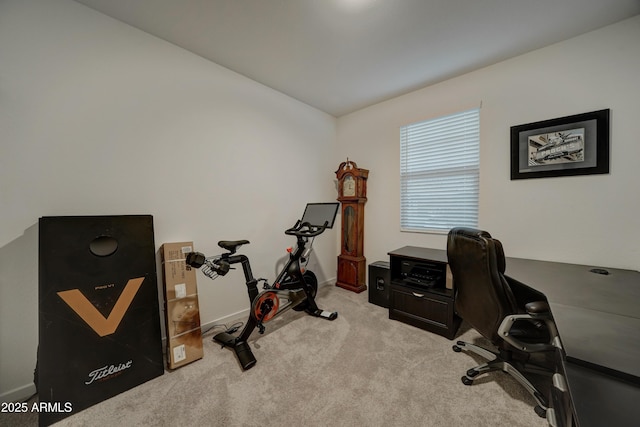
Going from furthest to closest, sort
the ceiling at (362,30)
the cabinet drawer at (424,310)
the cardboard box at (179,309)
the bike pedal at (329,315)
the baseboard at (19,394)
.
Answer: the bike pedal at (329,315) → the cabinet drawer at (424,310) → the cardboard box at (179,309) → the ceiling at (362,30) → the baseboard at (19,394)

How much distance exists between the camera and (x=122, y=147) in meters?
1.81

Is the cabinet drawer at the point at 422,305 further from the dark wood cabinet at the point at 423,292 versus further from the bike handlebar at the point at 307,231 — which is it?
the bike handlebar at the point at 307,231

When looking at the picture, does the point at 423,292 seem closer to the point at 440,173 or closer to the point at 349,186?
the point at 440,173

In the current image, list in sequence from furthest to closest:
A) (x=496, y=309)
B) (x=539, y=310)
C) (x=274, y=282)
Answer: (x=274, y=282)
(x=496, y=309)
(x=539, y=310)

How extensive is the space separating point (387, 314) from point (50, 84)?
349 centimetres

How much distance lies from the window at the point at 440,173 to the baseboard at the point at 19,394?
354cm

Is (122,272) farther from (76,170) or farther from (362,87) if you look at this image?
(362,87)

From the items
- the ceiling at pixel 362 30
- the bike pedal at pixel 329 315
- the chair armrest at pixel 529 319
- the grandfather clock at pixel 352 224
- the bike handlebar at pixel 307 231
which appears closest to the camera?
the chair armrest at pixel 529 319

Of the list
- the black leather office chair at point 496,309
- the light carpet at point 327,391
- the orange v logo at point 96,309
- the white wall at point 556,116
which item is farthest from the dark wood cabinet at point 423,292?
the orange v logo at point 96,309

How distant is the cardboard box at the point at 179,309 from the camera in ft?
5.86

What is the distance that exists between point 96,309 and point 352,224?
2.74 meters

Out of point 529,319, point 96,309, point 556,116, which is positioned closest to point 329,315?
point 529,319

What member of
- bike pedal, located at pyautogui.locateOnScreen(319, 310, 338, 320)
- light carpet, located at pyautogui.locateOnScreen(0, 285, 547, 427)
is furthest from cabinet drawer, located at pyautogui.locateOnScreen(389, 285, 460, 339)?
bike pedal, located at pyautogui.locateOnScreen(319, 310, 338, 320)

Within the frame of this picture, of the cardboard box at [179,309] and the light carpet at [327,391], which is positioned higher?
the cardboard box at [179,309]
